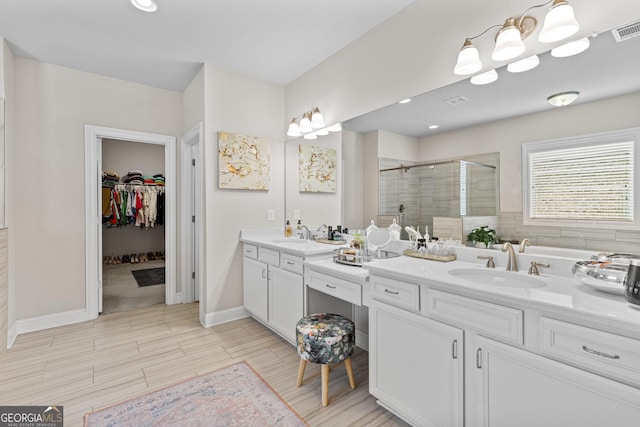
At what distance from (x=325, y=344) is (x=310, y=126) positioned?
2.09 meters

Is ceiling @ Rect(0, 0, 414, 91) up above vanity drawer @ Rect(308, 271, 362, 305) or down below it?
above

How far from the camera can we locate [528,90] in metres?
1.59

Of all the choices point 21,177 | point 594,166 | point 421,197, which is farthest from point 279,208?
point 594,166

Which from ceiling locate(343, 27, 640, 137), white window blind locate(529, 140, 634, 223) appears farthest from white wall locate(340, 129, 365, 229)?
white window blind locate(529, 140, 634, 223)

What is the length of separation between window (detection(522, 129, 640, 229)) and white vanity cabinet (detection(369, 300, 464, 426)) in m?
0.78

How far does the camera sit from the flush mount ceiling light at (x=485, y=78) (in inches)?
67.0

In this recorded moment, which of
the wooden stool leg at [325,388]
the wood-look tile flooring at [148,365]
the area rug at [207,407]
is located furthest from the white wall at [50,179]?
the wooden stool leg at [325,388]

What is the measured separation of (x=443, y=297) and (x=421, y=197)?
894 mm

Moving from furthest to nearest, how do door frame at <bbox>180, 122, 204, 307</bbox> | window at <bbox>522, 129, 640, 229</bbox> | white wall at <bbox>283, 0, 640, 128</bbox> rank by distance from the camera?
door frame at <bbox>180, 122, 204, 307</bbox> < white wall at <bbox>283, 0, 640, 128</bbox> < window at <bbox>522, 129, 640, 229</bbox>

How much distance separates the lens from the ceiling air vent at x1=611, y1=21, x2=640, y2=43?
1.27 meters

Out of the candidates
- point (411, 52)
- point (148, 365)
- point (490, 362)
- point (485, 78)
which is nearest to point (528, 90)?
point (485, 78)

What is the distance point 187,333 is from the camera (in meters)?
2.88

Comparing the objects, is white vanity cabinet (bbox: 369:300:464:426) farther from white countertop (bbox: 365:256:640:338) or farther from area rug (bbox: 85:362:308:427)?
area rug (bbox: 85:362:308:427)

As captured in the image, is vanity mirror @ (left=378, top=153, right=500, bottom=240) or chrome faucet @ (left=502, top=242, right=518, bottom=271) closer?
chrome faucet @ (left=502, top=242, right=518, bottom=271)
